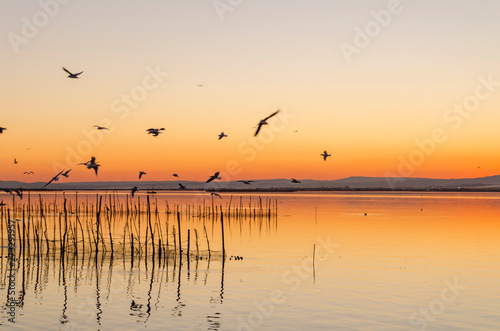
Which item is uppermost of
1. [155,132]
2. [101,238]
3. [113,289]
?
[155,132]

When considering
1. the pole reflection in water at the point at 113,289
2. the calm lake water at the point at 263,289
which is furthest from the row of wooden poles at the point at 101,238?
the calm lake water at the point at 263,289

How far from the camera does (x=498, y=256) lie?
40500mm

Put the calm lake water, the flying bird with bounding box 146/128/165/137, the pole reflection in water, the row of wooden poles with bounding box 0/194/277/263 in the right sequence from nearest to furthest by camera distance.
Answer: the calm lake water
the pole reflection in water
the flying bird with bounding box 146/128/165/137
the row of wooden poles with bounding box 0/194/277/263

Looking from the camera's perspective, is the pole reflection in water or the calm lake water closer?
the calm lake water

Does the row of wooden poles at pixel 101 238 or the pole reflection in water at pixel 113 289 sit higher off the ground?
the row of wooden poles at pixel 101 238

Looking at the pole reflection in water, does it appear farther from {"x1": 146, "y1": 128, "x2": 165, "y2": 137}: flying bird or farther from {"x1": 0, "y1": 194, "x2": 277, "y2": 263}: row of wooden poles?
{"x1": 146, "y1": 128, "x2": 165, "y2": 137}: flying bird

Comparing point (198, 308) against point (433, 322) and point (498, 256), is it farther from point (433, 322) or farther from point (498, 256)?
point (498, 256)

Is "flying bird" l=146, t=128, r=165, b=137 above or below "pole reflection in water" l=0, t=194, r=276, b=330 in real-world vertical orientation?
above

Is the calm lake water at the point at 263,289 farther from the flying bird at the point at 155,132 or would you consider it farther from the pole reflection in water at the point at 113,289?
the flying bird at the point at 155,132

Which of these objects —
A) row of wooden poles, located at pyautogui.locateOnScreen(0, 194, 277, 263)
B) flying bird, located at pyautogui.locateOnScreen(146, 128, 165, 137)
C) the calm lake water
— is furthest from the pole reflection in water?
flying bird, located at pyautogui.locateOnScreen(146, 128, 165, 137)

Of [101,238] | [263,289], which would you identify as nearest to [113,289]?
[263,289]

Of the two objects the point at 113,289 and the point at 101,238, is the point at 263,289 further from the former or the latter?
the point at 101,238

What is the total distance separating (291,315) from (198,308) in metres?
3.42

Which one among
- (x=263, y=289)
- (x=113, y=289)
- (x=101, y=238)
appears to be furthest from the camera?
(x=101, y=238)
